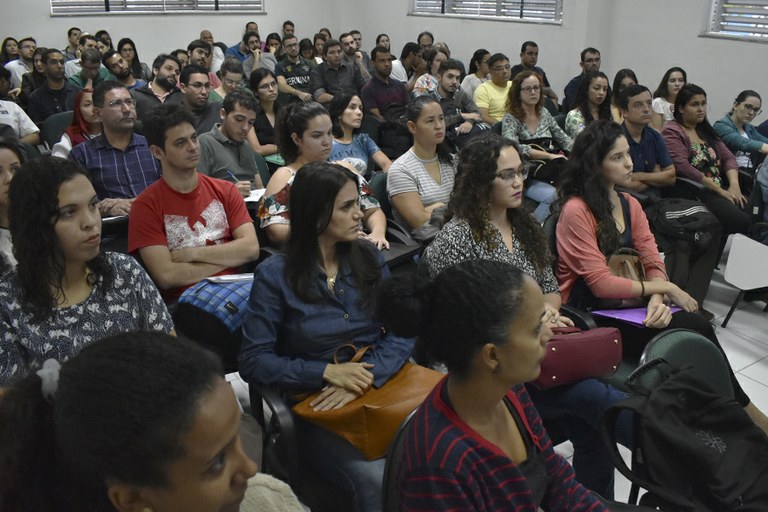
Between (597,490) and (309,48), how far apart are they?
28.2 feet

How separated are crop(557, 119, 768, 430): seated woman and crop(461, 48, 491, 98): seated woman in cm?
407

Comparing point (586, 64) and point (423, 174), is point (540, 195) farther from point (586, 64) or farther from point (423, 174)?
point (586, 64)

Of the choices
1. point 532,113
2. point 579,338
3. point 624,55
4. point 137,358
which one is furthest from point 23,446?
point 624,55

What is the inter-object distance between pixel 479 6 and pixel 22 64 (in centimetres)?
602

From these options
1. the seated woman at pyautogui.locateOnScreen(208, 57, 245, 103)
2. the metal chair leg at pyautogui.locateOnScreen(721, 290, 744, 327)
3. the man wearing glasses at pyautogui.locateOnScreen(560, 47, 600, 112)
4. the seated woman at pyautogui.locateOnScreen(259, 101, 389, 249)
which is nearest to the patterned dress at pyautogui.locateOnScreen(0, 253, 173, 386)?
the seated woman at pyautogui.locateOnScreen(259, 101, 389, 249)

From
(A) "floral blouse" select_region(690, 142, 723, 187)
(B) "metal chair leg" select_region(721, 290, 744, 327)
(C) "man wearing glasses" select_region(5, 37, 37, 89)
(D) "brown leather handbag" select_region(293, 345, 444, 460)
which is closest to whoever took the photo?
(D) "brown leather handbag" select_region(293, 345, 444, 460)

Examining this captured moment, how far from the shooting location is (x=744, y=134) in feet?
16.4

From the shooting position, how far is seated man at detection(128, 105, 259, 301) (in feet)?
8.10

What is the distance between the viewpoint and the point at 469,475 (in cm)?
126

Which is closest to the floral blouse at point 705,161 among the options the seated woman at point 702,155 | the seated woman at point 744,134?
the seated woman at point 702,155

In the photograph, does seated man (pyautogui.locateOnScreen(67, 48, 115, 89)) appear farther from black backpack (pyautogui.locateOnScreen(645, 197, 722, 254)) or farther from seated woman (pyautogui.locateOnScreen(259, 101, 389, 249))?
black backpack (pyautogui.locateOnScreen(645, 197, 722, 254))

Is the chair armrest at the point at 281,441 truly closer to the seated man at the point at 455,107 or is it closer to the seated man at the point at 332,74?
the seated man at the point at 455,107

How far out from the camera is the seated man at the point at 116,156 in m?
3.25

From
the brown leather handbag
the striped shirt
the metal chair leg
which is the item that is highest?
the striped shirt
